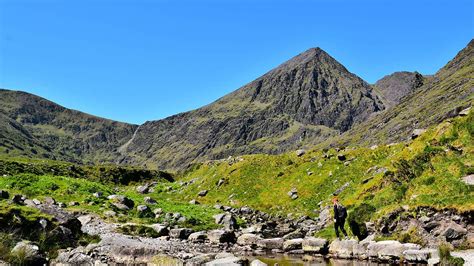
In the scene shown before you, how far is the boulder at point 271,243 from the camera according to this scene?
109ft

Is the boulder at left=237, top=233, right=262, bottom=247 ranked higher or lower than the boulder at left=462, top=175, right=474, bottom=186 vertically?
lower

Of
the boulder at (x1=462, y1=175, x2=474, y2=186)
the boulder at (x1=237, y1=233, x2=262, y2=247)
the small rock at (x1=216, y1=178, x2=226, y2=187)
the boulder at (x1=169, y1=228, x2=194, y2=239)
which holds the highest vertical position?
the small rock at (x1=216, y1=178, x2=226, y2=187)

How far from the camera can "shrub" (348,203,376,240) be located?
31453 millimetres

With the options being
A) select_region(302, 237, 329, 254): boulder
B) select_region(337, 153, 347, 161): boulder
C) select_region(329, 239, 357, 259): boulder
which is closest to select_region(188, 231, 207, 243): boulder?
select_region(302, 237, 329, 254): boulder

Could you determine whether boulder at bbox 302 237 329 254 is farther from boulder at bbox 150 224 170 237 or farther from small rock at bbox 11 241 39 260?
small rock at bbox 11 241 39 260

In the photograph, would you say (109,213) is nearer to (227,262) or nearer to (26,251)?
(26,251)

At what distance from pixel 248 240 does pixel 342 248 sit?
31.8 ft

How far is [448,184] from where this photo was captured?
29281 mm

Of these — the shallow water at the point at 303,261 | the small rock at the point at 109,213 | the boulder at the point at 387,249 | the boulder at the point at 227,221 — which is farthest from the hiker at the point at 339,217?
the small rock at the point at 109,213

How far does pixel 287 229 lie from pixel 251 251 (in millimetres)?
11944

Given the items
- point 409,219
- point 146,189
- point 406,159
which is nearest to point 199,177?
point 146,189

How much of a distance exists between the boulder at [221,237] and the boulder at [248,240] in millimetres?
873

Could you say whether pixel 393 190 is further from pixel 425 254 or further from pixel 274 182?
pixel 274 182

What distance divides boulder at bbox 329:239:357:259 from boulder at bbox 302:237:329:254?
0.48m
